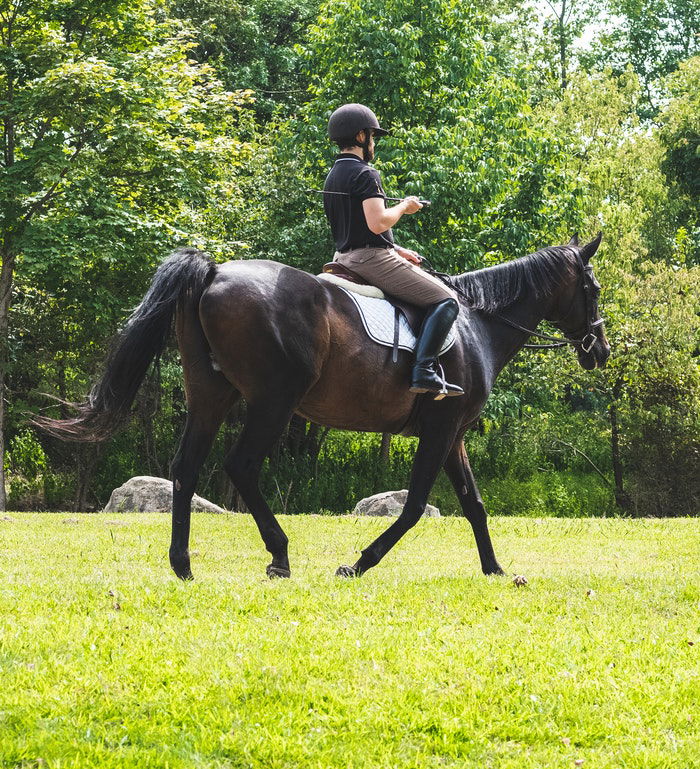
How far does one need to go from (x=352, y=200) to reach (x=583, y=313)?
2.91m

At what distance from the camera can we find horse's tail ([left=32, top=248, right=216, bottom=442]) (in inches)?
292

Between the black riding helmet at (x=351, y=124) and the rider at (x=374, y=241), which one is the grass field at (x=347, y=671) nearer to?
the rider at (x=374, y=241)

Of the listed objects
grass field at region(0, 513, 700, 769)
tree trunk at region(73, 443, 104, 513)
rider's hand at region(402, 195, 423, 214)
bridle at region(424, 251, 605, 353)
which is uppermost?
rider's hand at region(402, 195, 423, 214)

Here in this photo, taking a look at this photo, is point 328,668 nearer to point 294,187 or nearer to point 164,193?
point 164,193

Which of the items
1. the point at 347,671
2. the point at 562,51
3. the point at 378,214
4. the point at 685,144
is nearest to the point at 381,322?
the point at 378,214

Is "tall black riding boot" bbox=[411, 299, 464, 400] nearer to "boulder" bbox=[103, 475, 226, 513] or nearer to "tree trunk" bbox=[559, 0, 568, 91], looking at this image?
"boulder" bbox=[103, 475, 226, 513]

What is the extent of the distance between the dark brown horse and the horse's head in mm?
1566

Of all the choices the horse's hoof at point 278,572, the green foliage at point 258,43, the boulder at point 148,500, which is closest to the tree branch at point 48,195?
the boulder at point 148,500

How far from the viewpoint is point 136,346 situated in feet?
25.0

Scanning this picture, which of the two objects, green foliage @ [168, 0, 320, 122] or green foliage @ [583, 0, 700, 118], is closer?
green foliage @ [168, 0, 320, 122]

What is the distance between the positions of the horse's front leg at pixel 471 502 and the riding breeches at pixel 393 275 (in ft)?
4.93

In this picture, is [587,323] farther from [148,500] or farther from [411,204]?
[148,500]

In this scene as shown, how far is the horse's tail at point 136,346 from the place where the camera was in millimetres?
7414

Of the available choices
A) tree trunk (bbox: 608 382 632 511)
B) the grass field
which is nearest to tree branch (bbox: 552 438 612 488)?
tree trunk (bbox: 608 382 632 511)
